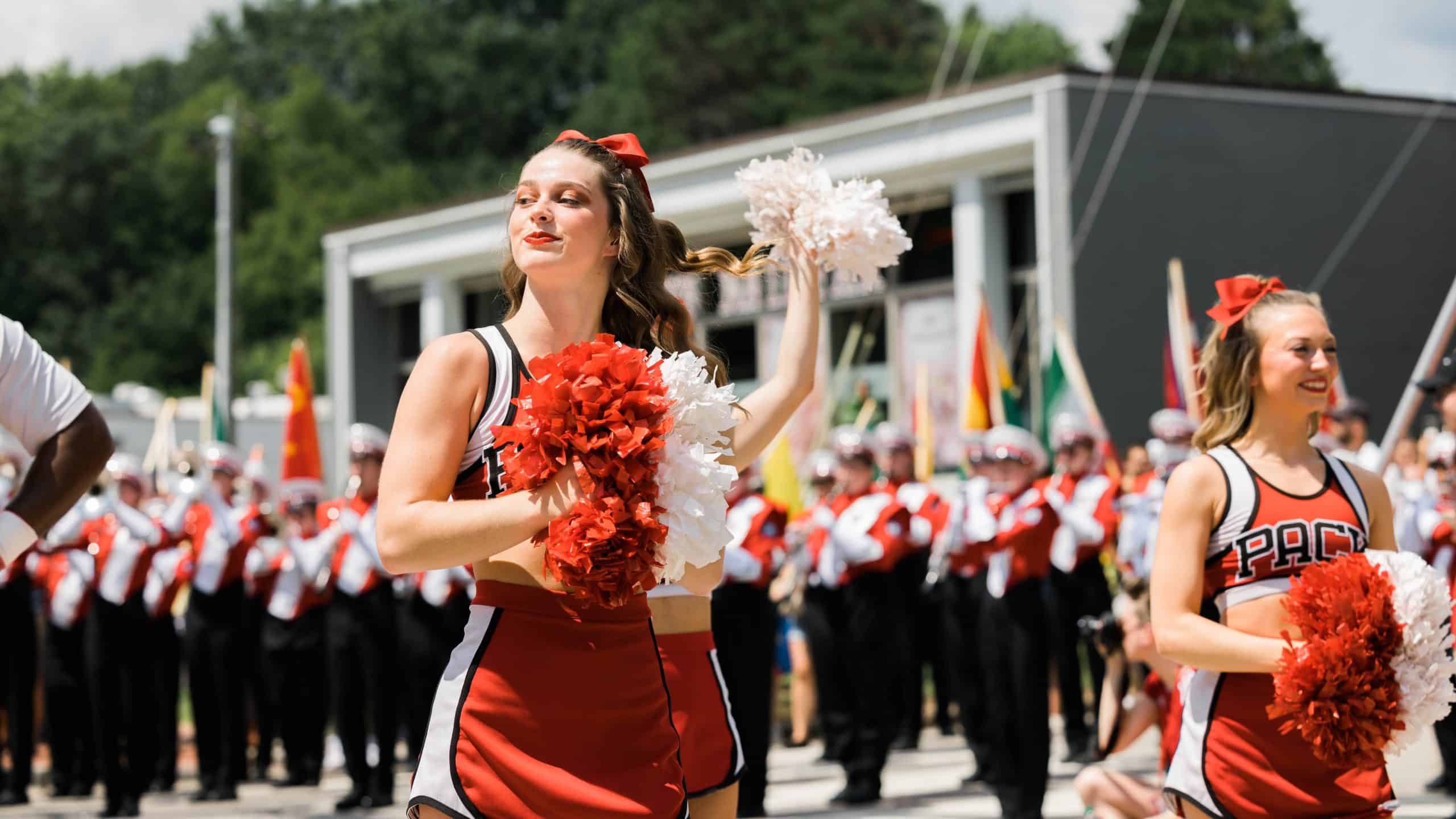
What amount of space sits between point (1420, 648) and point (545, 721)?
1.97 metres

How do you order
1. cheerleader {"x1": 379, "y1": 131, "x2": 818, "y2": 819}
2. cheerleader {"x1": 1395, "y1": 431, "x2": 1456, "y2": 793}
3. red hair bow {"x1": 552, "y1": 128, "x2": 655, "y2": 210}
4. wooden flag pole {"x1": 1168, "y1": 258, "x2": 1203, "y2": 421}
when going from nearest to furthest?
cheerleader {"x1": 379, "y1": 131, "x2": 818, "y2": 819}
red hair bow {"x1": 552, "y1": 128, "x2": 655, "y2": 210}
cheerleader {"x1": 1395, "y1": 431, "x2": 1456, "y2": 793}
wooden flag pole {"x1": 1168, "y1": 258, "x2": 1203, "y2": 421}

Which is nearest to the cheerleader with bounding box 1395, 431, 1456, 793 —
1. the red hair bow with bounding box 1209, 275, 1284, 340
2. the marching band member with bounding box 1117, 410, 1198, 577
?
the marching band member with bounding box 1117, 410, 1198, 577

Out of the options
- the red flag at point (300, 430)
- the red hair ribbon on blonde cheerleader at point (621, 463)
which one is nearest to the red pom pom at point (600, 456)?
the red hair ribbon on blonde cheerleader at point (621, 463)

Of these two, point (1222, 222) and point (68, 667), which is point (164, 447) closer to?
point (68, 667)

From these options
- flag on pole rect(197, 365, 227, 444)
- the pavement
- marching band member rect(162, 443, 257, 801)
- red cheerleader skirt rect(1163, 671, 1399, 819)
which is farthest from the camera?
flag on pole rect(197, 365, 227, 444)

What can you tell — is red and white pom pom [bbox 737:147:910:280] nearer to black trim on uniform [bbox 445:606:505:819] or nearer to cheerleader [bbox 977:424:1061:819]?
black trim on uniform [bbox 445:606:505:819]

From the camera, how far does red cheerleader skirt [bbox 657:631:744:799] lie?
3.71 m

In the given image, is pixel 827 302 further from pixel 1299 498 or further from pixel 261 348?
pixel 261 348

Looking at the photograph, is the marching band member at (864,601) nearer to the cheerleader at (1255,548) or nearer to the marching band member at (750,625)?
the marching band member at (750,625)

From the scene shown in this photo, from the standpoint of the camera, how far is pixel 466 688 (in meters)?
2.96

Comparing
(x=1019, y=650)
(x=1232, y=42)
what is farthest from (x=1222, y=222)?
(x=1232, y=42)

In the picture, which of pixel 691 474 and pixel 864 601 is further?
pixel 864 601

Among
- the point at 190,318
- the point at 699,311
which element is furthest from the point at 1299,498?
the point at 190,318

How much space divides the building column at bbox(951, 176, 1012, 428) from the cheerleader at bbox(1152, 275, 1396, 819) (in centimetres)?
1428
